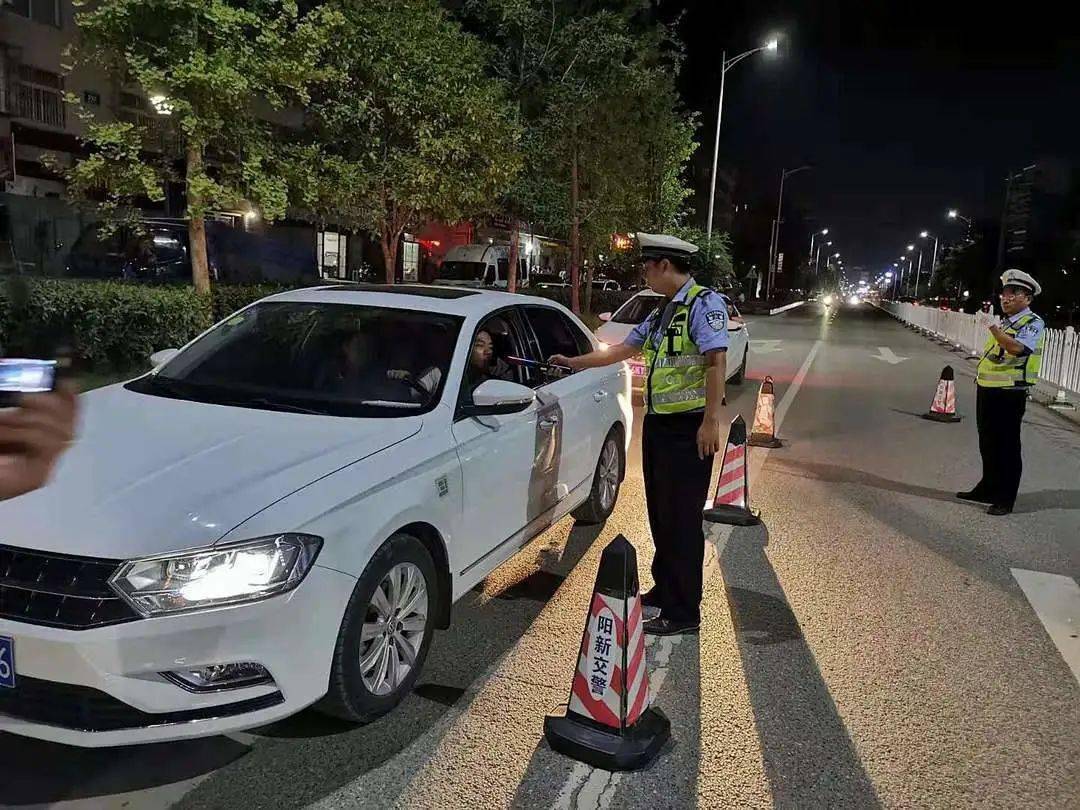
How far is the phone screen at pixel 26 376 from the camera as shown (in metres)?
2.18

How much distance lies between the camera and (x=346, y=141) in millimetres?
13461

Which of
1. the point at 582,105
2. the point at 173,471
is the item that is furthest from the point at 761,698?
the point at 582,105

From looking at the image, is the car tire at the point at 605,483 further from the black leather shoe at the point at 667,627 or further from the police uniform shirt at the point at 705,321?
the police uniform shirt at the point at 705,321

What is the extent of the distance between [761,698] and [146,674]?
252 centimetres

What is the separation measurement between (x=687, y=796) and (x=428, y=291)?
3106 millimetres

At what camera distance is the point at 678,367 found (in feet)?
14.4

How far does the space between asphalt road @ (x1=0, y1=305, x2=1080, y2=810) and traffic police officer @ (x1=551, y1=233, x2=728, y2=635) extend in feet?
1.03

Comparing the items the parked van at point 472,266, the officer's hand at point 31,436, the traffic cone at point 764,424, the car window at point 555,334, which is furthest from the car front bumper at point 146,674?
the parked van at point 472,266

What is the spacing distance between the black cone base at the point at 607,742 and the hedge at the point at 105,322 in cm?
723

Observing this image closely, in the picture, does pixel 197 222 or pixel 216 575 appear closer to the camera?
pixel 216 575

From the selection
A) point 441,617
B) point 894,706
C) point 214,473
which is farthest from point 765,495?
point 214,473

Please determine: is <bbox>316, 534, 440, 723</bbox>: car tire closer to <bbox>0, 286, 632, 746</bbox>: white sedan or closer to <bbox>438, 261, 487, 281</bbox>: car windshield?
<bbox>0, 286, 632, 746</bbox>: white sedan

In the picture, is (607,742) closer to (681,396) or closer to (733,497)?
(681,396)

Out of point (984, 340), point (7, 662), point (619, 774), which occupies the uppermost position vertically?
point (984, 340)
